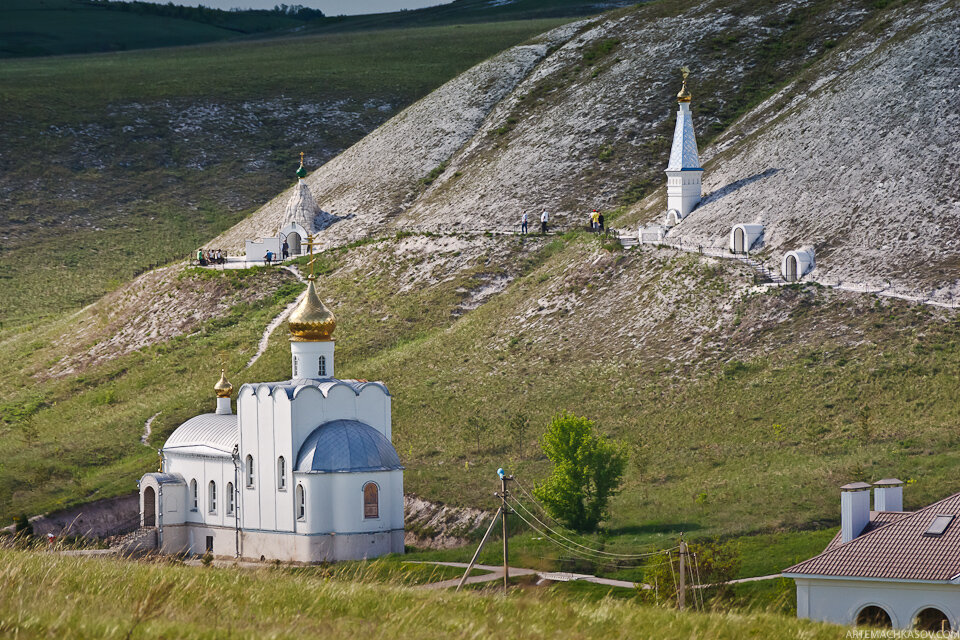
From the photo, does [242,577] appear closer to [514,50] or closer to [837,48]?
[837,48]

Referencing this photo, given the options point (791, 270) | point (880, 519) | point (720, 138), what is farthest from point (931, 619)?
point (720, 138)

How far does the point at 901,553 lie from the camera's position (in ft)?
103

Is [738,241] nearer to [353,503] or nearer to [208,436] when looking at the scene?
[208,436]

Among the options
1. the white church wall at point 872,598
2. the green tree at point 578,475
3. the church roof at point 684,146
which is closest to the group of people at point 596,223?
the church roof at point 684,146

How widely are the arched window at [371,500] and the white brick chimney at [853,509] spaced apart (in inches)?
659

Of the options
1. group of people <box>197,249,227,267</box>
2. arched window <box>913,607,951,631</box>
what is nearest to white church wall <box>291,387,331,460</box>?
arched window <box>913,607,951,631</box>

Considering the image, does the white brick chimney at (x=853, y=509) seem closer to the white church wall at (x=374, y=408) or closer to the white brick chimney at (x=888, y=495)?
the white brick chimney at (x=888, y=495)

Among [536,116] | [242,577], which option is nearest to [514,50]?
[536,116]

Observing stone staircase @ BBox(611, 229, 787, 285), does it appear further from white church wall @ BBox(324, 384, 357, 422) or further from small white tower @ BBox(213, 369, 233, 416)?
small white tower @ BBox(213, 369, 233, 416)

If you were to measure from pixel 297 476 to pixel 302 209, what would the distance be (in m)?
46.5

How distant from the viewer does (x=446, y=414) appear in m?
58.8

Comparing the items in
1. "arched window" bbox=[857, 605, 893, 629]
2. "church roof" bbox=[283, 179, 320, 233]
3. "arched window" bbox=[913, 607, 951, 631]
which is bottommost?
"arched window" bbox=[857, 605, 893, 629]

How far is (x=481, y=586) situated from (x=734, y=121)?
5904cm

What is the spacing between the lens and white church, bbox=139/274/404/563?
4469 centimetres
